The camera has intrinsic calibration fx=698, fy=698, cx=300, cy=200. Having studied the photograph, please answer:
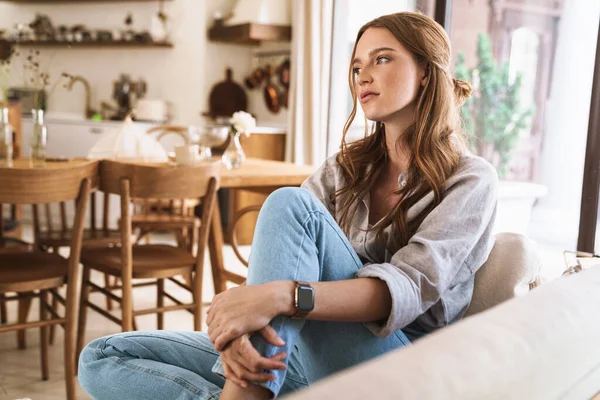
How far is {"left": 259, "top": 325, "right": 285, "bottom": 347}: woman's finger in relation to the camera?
1.14 meters

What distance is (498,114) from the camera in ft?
16.5

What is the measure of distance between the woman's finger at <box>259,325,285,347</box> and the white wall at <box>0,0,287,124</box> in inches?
187

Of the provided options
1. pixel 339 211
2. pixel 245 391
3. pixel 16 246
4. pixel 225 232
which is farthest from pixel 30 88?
pixel 245 391

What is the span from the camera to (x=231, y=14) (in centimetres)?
579

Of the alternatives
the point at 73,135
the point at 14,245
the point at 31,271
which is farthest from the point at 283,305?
the point at 73,135

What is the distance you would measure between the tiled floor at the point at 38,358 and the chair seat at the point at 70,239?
41 cm

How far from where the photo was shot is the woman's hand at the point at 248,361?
1116 millimetres

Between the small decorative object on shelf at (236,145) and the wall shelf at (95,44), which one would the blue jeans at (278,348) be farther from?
the wall shelf at (95,44)

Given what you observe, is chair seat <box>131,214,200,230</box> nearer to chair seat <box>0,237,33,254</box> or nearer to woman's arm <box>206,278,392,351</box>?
chair seat <box>0,237,33,254</box>

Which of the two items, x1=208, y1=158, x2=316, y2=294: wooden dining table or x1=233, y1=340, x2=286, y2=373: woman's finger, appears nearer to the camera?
x1=233, y1=340, x2=286, y2=373: woman's finger

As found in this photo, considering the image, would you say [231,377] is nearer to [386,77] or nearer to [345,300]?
[345,300]

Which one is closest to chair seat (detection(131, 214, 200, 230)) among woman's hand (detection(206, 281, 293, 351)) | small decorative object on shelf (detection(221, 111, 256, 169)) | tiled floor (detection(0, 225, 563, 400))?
tiled floor (detection(0, 225, 563, 400))

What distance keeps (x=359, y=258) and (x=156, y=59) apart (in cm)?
518

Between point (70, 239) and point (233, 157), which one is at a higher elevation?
point (233, 157)
